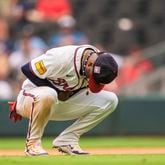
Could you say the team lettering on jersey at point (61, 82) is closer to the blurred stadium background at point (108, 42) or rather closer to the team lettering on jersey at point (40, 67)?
the team lettering on jersey at point (40, 67)

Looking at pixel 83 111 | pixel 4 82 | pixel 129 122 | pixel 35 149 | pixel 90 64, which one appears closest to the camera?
pixel 90 64

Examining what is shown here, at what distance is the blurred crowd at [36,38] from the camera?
12.9m

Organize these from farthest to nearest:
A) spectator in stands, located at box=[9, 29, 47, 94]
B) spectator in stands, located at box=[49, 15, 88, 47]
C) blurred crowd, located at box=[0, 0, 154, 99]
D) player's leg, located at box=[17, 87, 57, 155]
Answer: spectator in stands, located at box=[49, 15, 88, 47], spectator in stands, located at box=[9, 29, 47, 94], blurred crowd, located at box=[0, 0, 154, 99], player's leg, located at box=[17, 87, 57, 155]

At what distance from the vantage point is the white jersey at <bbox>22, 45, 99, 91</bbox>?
7.43 metres

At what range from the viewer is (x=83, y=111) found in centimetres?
804

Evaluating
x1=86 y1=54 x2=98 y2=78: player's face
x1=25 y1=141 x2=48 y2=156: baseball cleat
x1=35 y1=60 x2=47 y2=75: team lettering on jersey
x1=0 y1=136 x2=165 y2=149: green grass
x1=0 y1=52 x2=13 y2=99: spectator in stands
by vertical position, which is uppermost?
x1=86 y1=54 x2=98 y2=78: player's face

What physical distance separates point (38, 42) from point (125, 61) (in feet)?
6.33

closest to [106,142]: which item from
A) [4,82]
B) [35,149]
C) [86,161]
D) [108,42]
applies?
[4,82]

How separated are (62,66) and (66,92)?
1.75 ft

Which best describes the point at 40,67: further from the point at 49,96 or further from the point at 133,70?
the point at 133,70

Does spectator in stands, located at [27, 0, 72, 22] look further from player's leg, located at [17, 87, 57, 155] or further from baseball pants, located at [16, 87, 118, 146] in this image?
player's leg, located at [17, 87, 57, 155]

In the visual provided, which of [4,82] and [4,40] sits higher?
[4,40]

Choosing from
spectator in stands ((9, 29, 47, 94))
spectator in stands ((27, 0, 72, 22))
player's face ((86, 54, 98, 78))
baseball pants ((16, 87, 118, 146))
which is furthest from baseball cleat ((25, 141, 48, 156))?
spectator in stands ((27, 0, 72, 22))

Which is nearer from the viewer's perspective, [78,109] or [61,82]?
[61,82]
